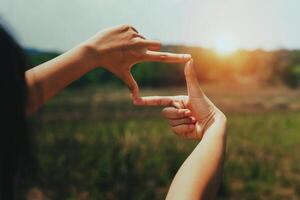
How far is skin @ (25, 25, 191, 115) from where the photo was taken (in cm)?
83

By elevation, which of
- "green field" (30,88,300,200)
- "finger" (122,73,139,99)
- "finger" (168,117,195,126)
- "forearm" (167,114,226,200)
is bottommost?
"green field" (30,88,300,200)

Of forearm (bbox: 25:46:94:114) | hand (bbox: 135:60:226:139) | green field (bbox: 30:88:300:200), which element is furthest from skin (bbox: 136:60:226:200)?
green field (bbox: 30:88:300:200)

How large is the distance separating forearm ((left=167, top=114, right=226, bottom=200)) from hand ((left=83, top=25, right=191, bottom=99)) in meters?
0.13

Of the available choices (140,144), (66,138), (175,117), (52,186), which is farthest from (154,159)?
(175,117)

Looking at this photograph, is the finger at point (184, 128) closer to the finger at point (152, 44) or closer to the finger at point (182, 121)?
the finger at point (182, 121)

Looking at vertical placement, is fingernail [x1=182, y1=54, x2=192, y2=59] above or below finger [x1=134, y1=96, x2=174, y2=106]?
above

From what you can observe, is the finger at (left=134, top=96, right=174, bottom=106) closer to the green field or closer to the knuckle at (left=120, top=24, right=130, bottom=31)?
the knuckle at (left=120, top=24, right=130, bottom=31)

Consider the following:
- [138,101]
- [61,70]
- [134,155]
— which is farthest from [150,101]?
[134,155]

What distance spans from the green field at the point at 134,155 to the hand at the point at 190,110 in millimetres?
2627

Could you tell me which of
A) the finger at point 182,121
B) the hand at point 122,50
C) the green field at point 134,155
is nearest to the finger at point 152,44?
the hand at point 122,50

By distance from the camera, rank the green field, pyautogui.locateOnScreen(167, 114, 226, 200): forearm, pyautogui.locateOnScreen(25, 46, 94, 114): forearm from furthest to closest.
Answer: the green field → pyautogui.locateOnScreen(25, 46, 94, 114): forearm → pyautogui.locateOnScreen(167, 114, 226, 200): forearm

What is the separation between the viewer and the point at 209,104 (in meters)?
0.88

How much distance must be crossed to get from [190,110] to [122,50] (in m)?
0.12

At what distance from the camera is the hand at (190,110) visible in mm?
881
